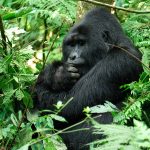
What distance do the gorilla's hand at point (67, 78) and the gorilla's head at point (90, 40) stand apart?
0.06 metres

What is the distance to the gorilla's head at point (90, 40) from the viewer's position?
3688 millimetres

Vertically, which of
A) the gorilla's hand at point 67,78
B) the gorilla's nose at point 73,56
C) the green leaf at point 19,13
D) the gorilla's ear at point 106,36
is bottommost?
the gorilla's hand at point 67,78

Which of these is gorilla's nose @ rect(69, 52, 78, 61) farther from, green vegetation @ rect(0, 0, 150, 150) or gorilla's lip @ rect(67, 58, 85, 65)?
green vegetation @ rect(0, 0, 150, 150)

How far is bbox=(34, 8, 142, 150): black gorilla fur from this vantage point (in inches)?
133

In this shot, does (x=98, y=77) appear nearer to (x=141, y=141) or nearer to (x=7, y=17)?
(x=7, y=17)

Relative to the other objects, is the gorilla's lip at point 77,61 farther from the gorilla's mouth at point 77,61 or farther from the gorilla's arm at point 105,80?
the gorilla's arm at point 105,80

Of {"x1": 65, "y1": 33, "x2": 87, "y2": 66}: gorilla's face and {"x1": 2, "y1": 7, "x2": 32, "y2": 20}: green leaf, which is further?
{"x1": 65, "y1": 33, "x2": 87, "y2": 66}: gorilla's face

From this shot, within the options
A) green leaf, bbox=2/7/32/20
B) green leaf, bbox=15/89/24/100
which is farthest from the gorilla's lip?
green leaf, bbox=15/89/24/100

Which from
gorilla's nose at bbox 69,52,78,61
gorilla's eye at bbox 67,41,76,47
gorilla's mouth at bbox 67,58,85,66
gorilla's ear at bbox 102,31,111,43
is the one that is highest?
gorilla's ear at bbox 102,31,111,43

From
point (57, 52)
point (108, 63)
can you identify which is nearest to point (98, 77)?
point (108, 63)

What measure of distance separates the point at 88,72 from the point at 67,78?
0.66 ft

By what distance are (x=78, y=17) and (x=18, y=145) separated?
1.57 meters

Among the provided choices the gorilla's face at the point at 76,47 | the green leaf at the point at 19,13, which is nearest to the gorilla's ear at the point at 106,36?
the gorilla's face at the point at 76,47

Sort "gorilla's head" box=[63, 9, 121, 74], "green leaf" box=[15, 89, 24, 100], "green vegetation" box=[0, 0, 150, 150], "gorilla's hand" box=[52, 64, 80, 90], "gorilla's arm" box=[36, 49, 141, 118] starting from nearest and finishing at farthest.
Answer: "green vegetation" box=[0, 0, 150, 150] < "green leaf" box=[15, 89, 24, 100] < "gorilla's arm" box=[36, 49, 141, 118] < "gorilla's hand" box=[52, 64, 80, 90] < "gorilla's head" box=[63, 9, 121, 74]
